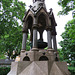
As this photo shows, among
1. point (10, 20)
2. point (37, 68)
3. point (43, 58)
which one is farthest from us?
point (10, 20)

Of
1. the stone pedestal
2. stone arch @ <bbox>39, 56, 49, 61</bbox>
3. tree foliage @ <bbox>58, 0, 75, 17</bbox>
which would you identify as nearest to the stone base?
the stone pedestal

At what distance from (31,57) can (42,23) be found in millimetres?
3582

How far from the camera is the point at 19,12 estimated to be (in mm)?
11930

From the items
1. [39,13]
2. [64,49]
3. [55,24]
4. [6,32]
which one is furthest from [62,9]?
[64,49]

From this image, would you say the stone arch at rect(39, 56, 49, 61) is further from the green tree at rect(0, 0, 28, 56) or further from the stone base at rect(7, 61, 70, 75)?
the green tree at rect(0, 0, 28, 56)

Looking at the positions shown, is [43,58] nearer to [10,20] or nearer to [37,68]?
[37,68]

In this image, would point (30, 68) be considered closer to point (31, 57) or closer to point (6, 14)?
point (31, 57)

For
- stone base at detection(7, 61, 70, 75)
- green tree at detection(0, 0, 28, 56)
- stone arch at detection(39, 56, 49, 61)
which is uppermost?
green tree at detection(0, 0, 28, 56)

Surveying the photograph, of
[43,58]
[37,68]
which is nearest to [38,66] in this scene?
[37,68]

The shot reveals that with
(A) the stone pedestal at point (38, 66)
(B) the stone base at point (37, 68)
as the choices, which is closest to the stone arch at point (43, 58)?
(A) the stone pedestal at point (38, 66)

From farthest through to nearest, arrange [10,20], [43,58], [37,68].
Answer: [10,20] < [43,58] < [37,68]

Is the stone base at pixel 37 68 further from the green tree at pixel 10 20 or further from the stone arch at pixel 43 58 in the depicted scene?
the green tree at pixel 10 20

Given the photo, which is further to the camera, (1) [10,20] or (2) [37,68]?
(1) [10,20]

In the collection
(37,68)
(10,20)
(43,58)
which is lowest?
(37,68)
